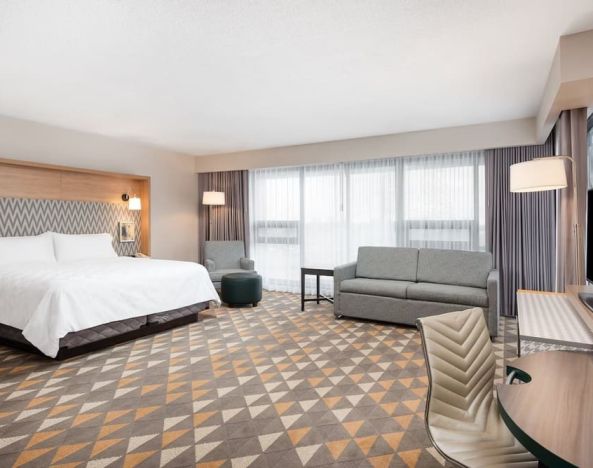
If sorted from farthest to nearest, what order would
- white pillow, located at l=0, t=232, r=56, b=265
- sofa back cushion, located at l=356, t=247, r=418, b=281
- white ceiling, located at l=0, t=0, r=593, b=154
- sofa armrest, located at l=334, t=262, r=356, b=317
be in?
1. sofa back cushion, located at l=356, t=247, r=418, b=281
2. sofa armrest, located at l=334, t=262, r=356, b=317
3. white pillow, located at l=0, t=232, r=56, b=265
4. white ceiling, located at l=0, t=0, r=593, b=154

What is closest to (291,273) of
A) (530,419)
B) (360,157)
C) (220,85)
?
(360,157)

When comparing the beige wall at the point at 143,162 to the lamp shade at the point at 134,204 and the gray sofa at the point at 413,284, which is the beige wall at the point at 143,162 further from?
the gray sofa at the point at 413,284

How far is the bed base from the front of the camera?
373 centimetres

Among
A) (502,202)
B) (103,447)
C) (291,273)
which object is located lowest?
(103,447)

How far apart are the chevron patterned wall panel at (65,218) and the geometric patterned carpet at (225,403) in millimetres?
1971

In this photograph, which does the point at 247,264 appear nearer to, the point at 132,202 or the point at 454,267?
the point at 132,202

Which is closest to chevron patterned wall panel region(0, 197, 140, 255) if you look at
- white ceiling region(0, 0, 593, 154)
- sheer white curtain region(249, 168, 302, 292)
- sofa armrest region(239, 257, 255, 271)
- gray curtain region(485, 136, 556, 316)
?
white ceiling region(0, 0, 593, 154)

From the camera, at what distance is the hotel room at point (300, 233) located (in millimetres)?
2158

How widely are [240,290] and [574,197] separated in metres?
4.14

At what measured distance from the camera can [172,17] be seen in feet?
8.45

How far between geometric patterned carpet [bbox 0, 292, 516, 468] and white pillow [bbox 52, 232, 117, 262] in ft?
5.35

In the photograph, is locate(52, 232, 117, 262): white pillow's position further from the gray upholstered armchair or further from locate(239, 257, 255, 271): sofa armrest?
locate(239, 257, 255, 271): sofa armrest

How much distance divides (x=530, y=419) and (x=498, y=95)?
3.93 meters

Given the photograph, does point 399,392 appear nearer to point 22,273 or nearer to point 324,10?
point 324,10
